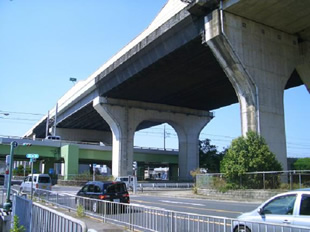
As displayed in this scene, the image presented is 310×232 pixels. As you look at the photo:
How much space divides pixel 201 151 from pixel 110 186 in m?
52.1

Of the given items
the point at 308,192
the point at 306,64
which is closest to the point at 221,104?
the point at 306,64

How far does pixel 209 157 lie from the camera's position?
221 feet

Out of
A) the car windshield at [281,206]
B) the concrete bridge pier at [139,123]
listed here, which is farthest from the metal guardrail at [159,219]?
the concrete bridge pier at [139,123]

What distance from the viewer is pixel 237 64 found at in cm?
2878

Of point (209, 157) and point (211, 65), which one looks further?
point (209, 157)

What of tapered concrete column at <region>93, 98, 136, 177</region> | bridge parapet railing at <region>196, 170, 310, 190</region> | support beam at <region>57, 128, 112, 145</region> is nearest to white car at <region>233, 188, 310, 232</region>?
bridge parapet railing at <region>196, 170, 310, 190</region>

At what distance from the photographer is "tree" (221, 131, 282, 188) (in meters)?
26.2

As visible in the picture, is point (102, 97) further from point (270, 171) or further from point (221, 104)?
point (270, 171)

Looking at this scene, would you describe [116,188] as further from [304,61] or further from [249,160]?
[304,61]

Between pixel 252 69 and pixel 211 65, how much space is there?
10.7m

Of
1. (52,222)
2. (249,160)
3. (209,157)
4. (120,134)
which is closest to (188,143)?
(209,157)

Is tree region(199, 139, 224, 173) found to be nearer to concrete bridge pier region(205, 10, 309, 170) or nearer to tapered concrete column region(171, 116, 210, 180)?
tapered concrete column region(171, 116, 210, 180)

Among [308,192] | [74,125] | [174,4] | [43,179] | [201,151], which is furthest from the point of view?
[74,125]

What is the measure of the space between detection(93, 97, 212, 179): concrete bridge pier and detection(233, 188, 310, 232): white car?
44216mm
